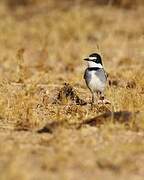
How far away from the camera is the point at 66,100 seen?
8.26 meters

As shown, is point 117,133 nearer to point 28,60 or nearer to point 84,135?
point 84,135

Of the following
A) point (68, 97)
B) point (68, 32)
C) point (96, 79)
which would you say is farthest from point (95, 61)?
point (68, 32)

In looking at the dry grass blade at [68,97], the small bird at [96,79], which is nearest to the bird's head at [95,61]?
the small bird at [96,79]

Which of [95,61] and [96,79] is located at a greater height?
[95,61]

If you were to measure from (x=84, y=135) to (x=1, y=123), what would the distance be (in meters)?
1.12

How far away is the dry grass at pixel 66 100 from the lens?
5.74m

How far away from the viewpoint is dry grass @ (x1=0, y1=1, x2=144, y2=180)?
18.8 ft

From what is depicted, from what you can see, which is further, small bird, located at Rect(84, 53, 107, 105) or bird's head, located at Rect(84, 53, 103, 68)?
bird's head, located at Rect(84, 53, 103, 68)

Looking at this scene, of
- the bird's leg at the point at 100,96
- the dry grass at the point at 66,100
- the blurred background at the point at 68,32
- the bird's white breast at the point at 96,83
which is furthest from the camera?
the blurred background at the point at 68,32

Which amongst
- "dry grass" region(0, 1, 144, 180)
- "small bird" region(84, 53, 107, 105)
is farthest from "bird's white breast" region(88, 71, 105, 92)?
"dry grass" region(0, 1, 144, 180)

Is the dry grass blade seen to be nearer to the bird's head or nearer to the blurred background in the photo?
the bird's head

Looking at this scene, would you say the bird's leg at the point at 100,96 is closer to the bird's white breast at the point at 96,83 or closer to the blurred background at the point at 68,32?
the bird's white breast at the point at 96,83

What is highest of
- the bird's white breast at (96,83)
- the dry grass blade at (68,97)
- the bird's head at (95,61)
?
the bird's head at (95,61)

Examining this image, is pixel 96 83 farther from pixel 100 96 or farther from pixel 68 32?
pixel 68 32
